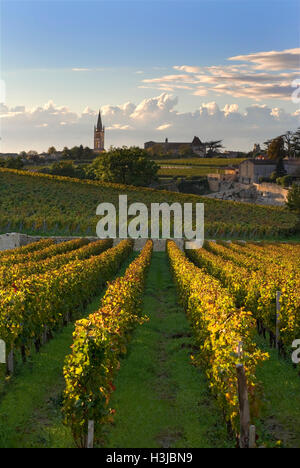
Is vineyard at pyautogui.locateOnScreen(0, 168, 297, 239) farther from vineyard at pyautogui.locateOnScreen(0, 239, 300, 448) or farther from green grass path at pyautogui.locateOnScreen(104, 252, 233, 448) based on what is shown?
green grass path at pyautogui.locateOnScreen(104, 252, 233, 448)

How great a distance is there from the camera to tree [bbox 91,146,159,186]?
103000 mm

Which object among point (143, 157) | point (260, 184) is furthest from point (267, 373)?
point (260, 184)

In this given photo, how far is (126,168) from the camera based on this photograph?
103 meters

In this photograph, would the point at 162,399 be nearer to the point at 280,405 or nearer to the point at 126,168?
the point at 280,405

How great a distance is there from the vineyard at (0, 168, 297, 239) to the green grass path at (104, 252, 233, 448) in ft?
141

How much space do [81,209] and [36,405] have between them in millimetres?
60313

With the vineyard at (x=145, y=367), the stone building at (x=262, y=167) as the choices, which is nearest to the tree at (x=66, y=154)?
the stone building at (x=262, y=167)

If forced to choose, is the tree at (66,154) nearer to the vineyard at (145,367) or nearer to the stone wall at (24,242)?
the stone wall at (24,242)

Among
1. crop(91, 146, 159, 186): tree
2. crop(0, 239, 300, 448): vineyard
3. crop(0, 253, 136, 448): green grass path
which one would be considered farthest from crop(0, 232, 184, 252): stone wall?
crop(91, 146, 159, 186): tree

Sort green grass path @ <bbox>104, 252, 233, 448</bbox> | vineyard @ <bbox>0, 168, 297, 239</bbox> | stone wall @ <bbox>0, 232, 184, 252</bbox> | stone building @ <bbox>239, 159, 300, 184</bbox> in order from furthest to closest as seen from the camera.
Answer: stone building @ <bbox>239, 159, 300, 184</bbox> < vineyard @ <bbox>0, 168, 297, 239</bbox> < stone wall @ <bbox>0, 232, 184, 252</bbox> < green grass path @ <bbox>104, 252, 233, 448</bbox>

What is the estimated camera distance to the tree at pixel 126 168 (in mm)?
103000

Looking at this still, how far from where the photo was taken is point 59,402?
36.0ft

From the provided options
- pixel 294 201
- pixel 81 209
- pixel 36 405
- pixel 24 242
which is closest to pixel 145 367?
pixel 36 405
